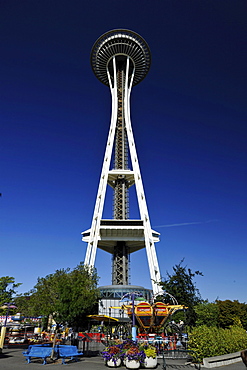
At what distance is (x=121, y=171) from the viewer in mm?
55594

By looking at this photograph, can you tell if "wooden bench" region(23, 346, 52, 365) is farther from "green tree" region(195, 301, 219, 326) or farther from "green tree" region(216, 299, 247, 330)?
"green tree" region(216, 299, 247, 330)

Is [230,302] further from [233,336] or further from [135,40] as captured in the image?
[135,40]

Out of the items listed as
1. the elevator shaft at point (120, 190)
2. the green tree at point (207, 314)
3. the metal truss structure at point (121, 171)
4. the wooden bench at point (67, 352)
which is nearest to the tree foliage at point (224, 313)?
the green tree at point (207, 314)

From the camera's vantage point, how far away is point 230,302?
54.1m

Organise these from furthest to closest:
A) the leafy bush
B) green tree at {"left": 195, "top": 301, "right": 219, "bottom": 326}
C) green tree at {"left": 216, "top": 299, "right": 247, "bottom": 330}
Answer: green tree at {"left": 216, "top": 299, "right": 247, "bottom": 330}
green tree at {"left": 195, "top": 301, "right": 219, "bottom": 326}
the leafy bush

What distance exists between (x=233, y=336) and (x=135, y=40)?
201 ft

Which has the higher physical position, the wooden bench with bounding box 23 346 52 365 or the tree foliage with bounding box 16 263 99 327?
the tree foliage with bounding box 16 263 99 327

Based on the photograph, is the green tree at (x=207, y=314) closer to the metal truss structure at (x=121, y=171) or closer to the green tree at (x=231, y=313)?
the green tree at (x=231, y=313)

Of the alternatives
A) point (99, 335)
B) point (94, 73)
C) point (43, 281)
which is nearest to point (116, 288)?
point (99, 335)

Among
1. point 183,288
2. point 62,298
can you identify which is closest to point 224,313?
point 183,288

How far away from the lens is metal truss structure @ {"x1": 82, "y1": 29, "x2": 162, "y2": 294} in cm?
5003

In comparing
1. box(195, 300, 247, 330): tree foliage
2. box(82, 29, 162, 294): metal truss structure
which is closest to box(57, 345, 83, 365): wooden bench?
box(82, 29, 162, 294): metal truss structure

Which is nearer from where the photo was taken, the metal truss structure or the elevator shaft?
the metal truss structure

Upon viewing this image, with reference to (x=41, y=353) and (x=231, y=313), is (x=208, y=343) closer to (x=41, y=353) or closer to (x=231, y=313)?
(x=41, y=353)
